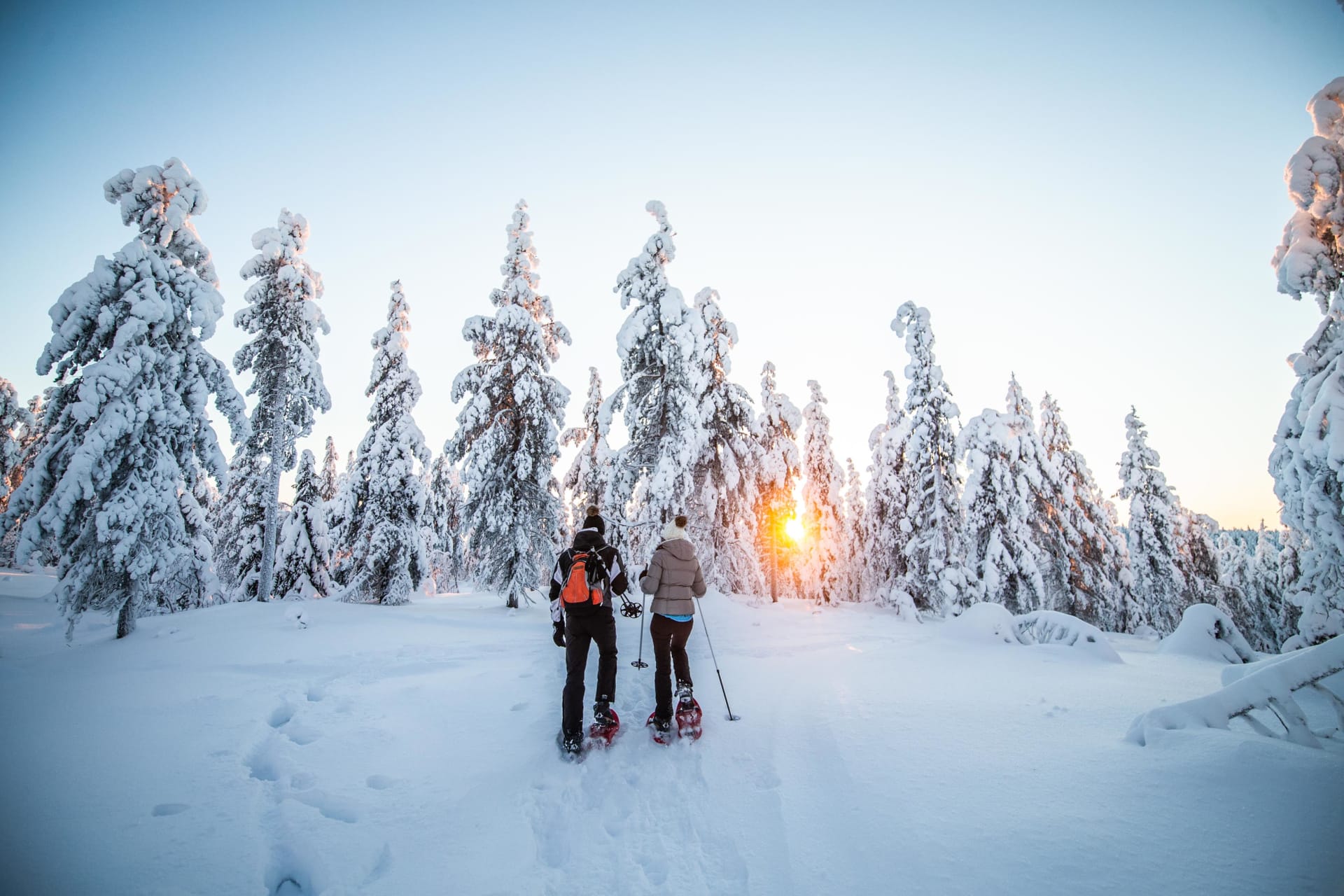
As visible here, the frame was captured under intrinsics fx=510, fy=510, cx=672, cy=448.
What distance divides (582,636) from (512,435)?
1251 cm

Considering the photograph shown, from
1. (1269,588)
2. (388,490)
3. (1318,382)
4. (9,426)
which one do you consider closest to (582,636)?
(1318,382)

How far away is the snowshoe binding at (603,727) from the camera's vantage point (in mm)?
5621

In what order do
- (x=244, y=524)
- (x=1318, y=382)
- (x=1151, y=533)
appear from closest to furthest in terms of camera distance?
1. (x=1318, y=382)
2. (x=244, y=524)
3. (x=1151, y=533)

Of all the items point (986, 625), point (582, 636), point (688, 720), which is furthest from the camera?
point (986, 625)

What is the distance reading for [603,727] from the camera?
5.65 m

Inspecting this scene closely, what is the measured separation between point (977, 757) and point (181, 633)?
13105mm

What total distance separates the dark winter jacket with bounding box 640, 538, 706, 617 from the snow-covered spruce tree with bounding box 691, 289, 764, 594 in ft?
36.1

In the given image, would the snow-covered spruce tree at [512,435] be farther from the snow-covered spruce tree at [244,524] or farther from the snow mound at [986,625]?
the snow mound at [986,625]

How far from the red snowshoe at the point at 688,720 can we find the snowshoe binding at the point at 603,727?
2.28 feet

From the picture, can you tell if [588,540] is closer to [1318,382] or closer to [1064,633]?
[1064,633]

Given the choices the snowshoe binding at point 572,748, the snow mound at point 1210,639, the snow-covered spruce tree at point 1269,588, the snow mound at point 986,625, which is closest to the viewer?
the snowshoe binding at point 572,748

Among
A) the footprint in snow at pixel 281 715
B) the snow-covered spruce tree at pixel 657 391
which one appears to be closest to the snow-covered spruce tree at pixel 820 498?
the snow-covered spruce tree at pixel 657 391

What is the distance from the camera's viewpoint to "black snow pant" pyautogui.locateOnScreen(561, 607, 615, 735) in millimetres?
5680

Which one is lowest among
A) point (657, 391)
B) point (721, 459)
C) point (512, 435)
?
point (721, 459)
